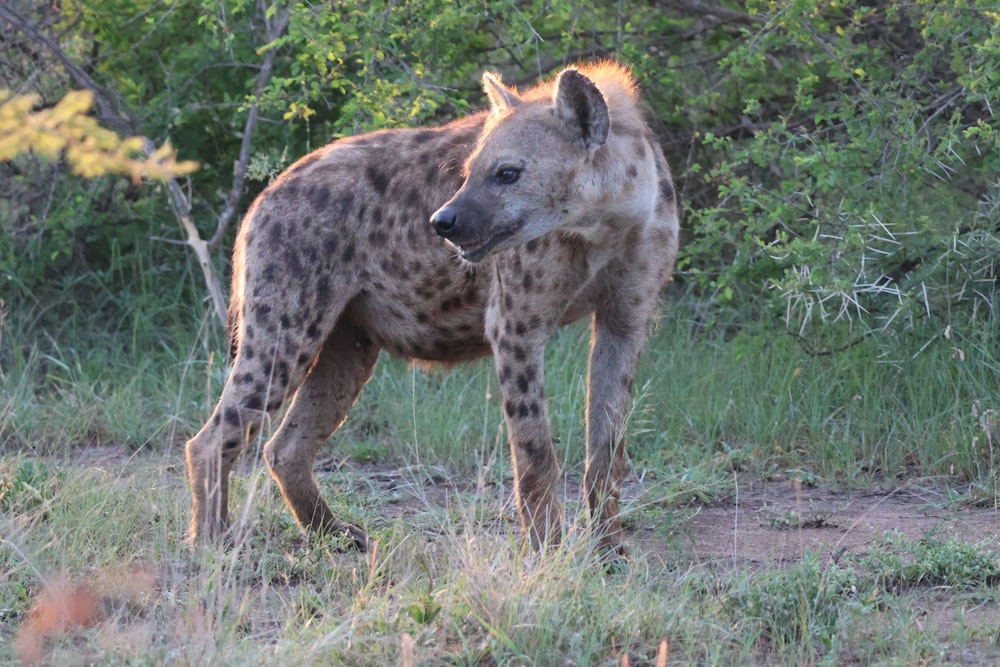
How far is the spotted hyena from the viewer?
136 inches

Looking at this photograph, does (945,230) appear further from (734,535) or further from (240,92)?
(240,92)

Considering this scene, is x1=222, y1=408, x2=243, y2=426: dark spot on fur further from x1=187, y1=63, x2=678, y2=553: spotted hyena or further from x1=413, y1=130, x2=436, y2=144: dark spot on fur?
x1=413, y1=130, x2=436, y2=144: dark spot on fur

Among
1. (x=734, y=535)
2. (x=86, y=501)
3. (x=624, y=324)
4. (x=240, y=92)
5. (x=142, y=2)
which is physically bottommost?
(x=734, y=535)

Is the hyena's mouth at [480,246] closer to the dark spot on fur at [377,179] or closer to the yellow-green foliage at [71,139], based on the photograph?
the dark spot on fur at [377,179]

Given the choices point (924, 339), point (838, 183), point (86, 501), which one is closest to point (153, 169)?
point (86, 501)

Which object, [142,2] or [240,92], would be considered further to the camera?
[240,92]

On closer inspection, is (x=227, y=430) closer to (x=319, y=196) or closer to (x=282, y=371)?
(x=282, y=371)

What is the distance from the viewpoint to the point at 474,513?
11.1ft

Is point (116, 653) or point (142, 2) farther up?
point (142, 2)

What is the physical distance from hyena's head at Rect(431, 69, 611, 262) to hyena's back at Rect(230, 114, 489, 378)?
0.33 meters

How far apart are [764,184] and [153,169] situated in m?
3.80


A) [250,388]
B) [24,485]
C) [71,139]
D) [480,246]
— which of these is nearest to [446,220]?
[480,246]

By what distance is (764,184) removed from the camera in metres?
5.71

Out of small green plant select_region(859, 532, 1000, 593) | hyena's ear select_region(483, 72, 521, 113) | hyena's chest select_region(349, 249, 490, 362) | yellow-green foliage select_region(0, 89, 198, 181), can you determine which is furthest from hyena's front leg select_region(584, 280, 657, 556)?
yellow-green foliage select_region(0, 89, 198, 181)
